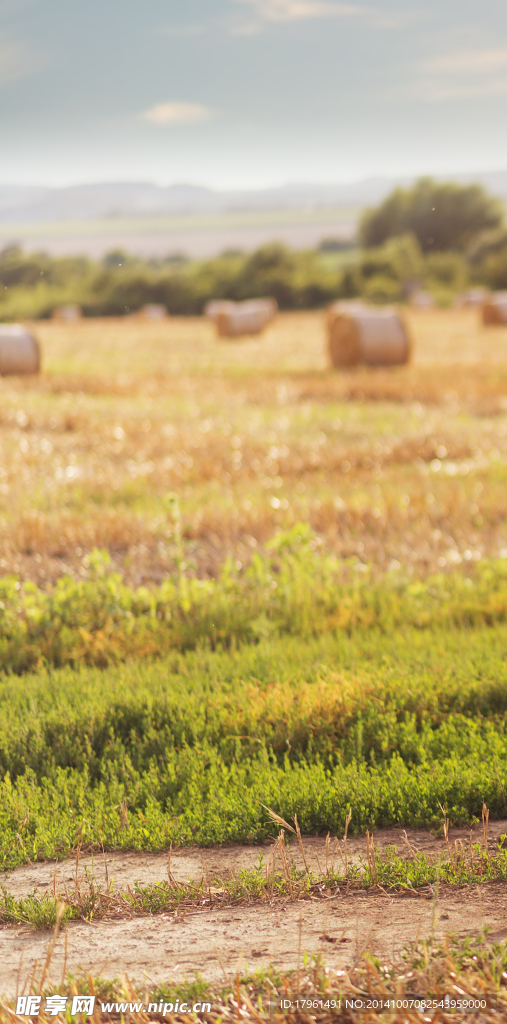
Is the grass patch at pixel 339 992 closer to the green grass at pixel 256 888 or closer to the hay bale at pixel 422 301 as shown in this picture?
the green grass at pixel 256 888

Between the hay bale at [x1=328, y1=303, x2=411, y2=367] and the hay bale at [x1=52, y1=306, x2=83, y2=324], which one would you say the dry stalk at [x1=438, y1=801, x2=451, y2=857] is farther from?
the hay bale at [x1=52, y1=306, x2=83, y2=324]

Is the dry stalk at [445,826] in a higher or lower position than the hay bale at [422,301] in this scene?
lower

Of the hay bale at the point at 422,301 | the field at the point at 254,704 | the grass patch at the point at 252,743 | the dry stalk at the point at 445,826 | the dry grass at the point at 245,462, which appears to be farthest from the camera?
the hay bale at the point at 422,301

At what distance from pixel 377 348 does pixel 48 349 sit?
11653mm

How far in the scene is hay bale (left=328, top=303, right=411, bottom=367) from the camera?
74.4ft

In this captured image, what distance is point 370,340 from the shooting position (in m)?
22.7

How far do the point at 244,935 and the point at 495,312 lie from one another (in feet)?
123

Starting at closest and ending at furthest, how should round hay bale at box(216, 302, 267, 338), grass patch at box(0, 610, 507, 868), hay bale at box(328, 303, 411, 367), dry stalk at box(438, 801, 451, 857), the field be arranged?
the field, dry stalk at box(438, 801, 451, 857), grass patch at box(0, 610, 507, 868), hay bale at box(328, 303, 411, 367), round hay bale at box(216, 302, 267, 338)

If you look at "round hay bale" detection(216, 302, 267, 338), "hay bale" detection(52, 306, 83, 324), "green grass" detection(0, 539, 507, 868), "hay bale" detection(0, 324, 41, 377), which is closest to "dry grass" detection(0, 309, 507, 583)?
"hay bale" detection(0, 324, 41, 377)

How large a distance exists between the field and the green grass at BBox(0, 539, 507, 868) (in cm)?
2

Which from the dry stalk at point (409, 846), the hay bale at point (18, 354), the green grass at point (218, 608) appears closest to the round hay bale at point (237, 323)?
the hay bale at point (18, 354)

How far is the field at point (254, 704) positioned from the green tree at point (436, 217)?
74.6 metres

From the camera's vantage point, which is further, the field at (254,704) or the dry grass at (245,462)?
the dry grass at (245,462)

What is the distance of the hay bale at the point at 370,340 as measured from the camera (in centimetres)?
2267
